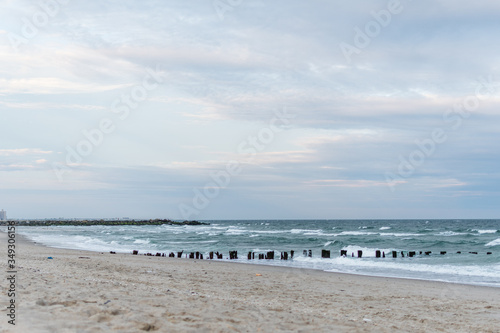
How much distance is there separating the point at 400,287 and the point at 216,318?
981 centimetres

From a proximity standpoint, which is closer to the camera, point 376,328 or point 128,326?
point 128,326

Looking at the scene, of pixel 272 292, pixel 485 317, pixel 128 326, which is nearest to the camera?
pixel 128 326

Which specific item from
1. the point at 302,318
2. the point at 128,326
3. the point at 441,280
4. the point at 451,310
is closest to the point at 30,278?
the point at 128,326

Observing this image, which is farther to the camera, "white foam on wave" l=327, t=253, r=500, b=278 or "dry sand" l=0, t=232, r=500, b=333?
"white foam on wave" l=327, t=253, r=500, b=278

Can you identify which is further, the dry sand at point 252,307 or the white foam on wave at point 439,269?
the white foam on wave at point 439,269

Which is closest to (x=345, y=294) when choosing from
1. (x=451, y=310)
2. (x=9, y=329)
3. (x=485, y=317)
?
(x=451, y=310)

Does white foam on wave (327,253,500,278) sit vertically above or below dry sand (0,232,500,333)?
below

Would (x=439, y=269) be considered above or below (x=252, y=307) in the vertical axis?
below

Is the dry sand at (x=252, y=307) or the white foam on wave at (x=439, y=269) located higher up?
the dry sand at (x=252, y=307)

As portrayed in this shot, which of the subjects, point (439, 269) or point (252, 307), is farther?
point (439, 269)

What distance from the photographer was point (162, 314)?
23.9 feet

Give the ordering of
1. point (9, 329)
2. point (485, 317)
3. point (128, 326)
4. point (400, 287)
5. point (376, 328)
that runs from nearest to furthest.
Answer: point (9, 329) < point (128, 326) < point (376, 328) < point (485, 317) < point (400, 287)

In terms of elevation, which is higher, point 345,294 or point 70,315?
point 70,315

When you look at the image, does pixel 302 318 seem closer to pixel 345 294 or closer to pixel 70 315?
pixel 70 315
